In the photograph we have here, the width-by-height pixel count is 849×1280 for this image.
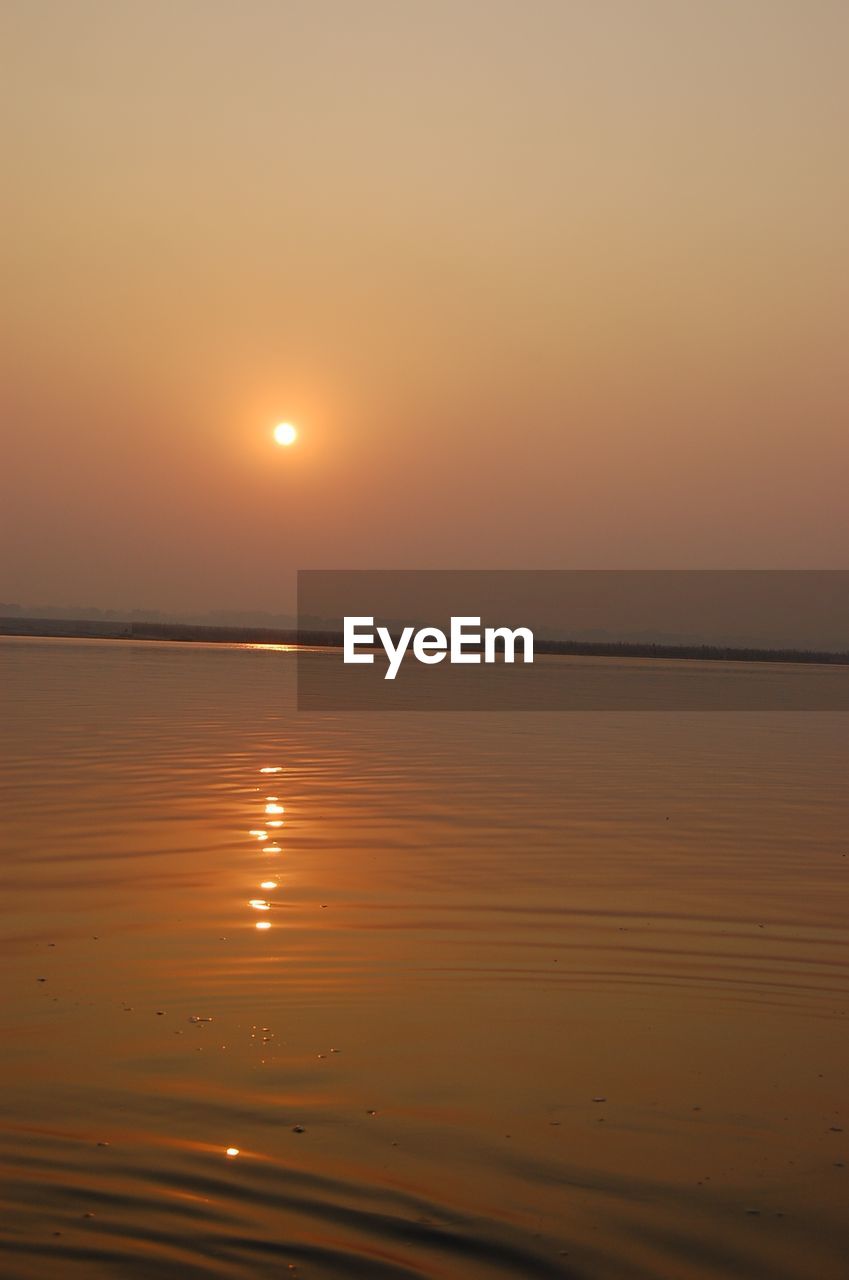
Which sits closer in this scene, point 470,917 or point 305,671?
point 470,917

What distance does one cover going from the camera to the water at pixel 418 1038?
5.52m

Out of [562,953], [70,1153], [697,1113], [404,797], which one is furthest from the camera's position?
[404,797]

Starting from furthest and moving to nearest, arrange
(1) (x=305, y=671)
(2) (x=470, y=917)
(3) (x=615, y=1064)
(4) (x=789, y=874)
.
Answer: (1) (x=305, y=671) < (4) (x=789, y=874) < (2) (x=470, y=917) < (3) (x=615, y=1064)

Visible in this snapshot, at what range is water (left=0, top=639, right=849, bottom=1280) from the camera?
18.1 feet

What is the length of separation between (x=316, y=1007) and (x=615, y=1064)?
1926 millimetres

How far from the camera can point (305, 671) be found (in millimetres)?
69688

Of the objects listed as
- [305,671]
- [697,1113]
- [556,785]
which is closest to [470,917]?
[697,1113]

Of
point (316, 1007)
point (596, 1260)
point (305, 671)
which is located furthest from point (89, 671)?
point (596, 1260)

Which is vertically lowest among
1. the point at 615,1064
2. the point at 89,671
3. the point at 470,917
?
the point at 615,1064

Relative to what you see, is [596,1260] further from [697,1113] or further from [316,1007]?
[316,1007]

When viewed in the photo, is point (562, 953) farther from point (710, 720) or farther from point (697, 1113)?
point (710, 720)

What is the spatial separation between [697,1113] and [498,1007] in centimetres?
204

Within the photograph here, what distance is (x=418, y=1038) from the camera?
812cm

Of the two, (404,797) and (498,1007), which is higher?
(404,797)
